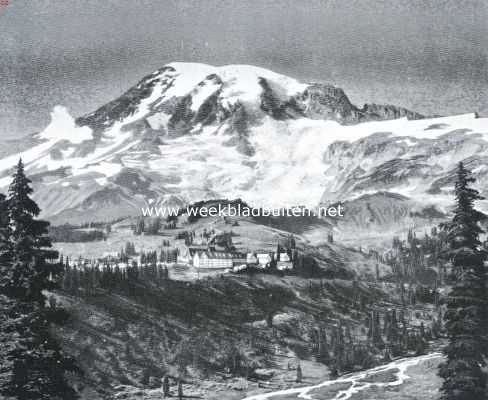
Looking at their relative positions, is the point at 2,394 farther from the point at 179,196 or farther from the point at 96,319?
the point at 179,196

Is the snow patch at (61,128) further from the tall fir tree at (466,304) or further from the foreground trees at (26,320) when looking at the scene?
the tall fir tree at (466,304)

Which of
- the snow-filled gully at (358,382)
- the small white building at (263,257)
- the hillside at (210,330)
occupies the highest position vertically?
the small white building at (263,257)

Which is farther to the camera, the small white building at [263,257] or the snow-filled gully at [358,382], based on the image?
the small white building at [263,257]

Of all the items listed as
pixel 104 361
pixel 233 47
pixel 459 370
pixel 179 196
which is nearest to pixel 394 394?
pixel 459 370

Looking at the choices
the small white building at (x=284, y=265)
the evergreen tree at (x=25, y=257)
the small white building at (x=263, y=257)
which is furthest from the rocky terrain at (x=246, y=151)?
the evergreen tree at (x=25, y=257)

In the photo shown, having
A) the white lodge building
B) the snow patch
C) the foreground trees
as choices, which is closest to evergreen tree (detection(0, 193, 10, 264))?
the foreground trees

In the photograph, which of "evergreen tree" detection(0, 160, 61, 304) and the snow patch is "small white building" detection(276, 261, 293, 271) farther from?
"evergreen tree" detection(0, 160, 61, 304)
